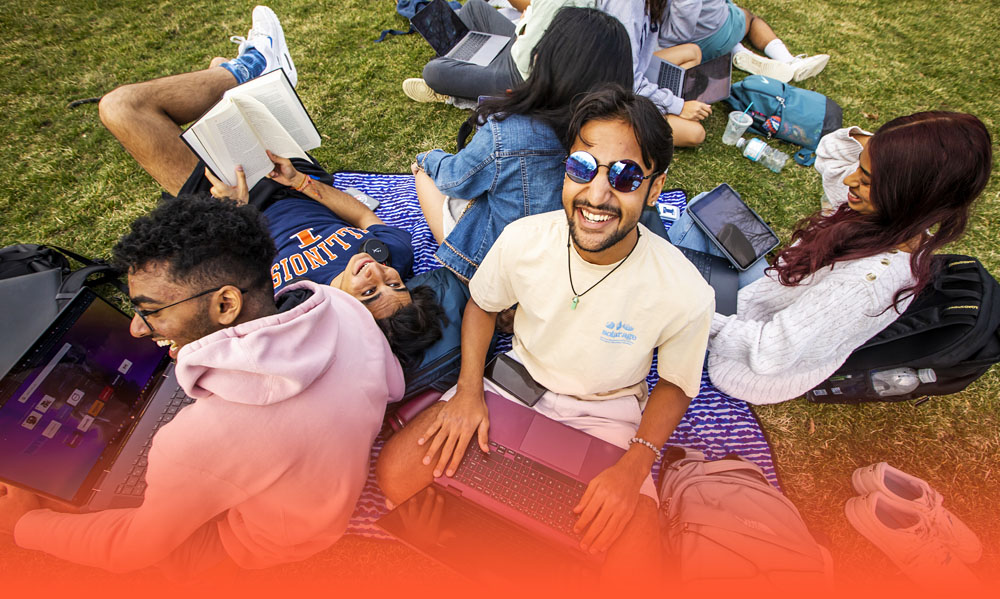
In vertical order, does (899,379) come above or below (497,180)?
below

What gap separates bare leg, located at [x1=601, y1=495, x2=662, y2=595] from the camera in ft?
5.95

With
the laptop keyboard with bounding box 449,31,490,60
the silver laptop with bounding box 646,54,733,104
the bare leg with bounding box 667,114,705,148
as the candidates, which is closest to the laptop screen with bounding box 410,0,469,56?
the laptop keyboard with bounding box 449,31,490,60

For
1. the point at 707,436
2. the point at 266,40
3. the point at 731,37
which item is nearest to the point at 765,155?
the point at 731,37

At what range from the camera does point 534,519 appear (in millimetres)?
1853

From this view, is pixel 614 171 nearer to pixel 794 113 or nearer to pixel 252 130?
pixel 252 130

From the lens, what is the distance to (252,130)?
2.61 m

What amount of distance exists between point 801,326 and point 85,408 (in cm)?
333

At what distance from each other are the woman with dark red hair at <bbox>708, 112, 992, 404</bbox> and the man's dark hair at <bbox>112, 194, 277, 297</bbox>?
7.36 feet

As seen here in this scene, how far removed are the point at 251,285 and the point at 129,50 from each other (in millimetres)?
5174

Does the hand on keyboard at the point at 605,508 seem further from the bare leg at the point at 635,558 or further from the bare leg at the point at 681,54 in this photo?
the bare leg at the point at 681,54

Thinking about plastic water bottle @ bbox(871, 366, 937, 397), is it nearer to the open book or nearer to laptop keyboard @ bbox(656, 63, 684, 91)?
laptop keyboard @ bbox(656, 63, 684, 91)

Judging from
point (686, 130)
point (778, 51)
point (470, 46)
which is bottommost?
point (686, 130)

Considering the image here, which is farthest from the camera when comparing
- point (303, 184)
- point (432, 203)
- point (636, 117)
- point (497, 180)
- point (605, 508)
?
point (432, 203)

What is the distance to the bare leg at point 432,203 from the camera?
314 centimetres
